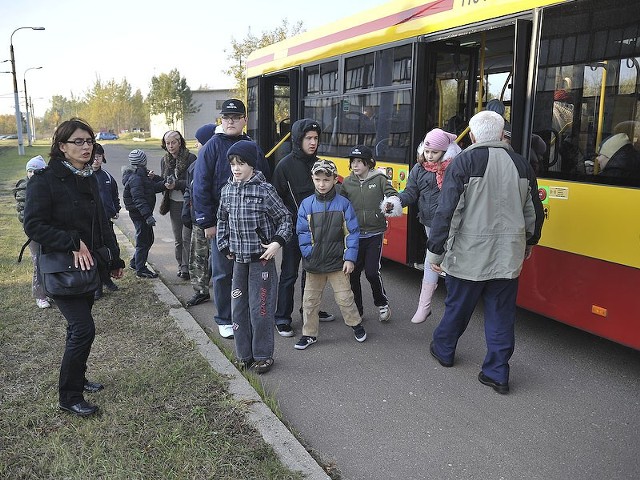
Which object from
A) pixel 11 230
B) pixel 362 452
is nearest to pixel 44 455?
pixel 362 452

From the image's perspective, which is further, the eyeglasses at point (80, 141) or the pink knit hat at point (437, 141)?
the pink knit hat at point (437, 141)

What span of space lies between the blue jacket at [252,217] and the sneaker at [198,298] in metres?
1.99

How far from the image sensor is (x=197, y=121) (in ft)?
238

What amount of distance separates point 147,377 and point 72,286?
3.18ft

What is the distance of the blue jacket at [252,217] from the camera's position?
4148 mm

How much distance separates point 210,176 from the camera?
4.88 meters

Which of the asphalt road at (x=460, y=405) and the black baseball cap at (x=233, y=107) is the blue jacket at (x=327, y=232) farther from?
the black baseball cap at (x=233, y=107)

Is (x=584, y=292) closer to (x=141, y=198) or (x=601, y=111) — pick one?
(x=601, y=111)

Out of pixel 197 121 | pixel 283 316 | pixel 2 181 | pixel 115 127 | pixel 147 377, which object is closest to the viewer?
pixel 147 377

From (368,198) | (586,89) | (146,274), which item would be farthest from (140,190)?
(586,89)

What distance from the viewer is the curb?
311cm

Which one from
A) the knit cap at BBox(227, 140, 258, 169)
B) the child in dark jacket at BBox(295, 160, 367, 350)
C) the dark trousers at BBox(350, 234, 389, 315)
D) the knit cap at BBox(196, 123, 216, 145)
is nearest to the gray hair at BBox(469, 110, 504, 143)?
the child in dark jacket at BBox(295, 160, 367, 350)

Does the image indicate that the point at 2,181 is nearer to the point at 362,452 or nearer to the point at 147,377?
the point at 147,377

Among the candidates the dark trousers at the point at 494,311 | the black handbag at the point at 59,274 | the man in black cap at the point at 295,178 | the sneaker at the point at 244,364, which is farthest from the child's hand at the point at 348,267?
the black handbag at the point at 59,274
